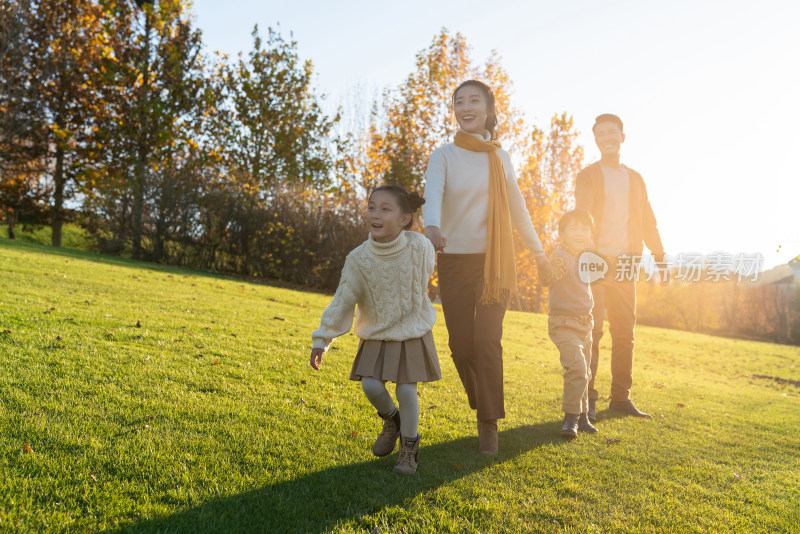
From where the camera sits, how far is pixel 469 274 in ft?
12.2

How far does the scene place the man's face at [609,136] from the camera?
520cm

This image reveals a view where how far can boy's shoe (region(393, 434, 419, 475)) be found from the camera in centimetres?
308

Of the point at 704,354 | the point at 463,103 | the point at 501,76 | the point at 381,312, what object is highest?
the point at 501,76

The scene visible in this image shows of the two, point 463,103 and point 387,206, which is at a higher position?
point 463,103

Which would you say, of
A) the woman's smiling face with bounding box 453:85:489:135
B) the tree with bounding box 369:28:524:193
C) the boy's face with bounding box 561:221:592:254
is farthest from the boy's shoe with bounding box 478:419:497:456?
the tree with bounding box 369:28:524:193

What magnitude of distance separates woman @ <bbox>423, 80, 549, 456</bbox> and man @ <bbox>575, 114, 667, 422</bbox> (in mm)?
1625

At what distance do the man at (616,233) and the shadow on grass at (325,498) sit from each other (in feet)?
7.28

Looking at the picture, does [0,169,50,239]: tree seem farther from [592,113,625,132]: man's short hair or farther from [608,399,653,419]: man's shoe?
[608,399,653,419]: man's shoe

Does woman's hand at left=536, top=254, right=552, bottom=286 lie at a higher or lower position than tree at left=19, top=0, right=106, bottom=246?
lower

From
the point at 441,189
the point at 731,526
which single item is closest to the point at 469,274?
the point at 441,189

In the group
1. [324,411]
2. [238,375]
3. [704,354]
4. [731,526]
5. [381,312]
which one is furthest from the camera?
[704,354]

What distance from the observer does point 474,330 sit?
3723 mm

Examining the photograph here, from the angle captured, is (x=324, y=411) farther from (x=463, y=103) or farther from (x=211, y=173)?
(x=211, y=173)

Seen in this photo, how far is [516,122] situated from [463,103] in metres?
16.4
